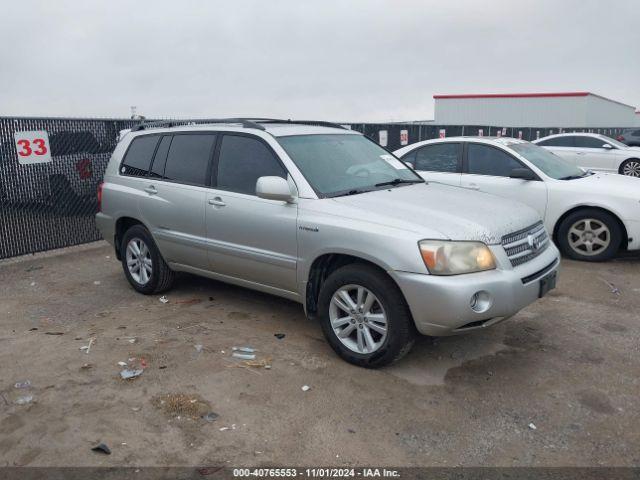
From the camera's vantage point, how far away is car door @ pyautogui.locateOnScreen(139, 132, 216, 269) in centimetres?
531

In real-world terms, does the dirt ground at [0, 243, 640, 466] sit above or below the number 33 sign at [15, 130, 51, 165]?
below

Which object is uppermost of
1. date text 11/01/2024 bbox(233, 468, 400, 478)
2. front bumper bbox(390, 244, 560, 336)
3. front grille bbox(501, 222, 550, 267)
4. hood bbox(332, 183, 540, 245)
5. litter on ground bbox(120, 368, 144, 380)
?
hood bbox(332, 183, 540, 245)

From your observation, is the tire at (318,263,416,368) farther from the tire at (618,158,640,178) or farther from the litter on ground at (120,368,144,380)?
the tire at (618,158,640,178)

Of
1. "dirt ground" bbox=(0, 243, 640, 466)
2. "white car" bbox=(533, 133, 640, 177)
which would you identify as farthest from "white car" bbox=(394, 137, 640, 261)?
"white car" bbox=(533, 133, 640, 177)

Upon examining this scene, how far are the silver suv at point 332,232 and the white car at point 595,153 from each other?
1050 centimetres

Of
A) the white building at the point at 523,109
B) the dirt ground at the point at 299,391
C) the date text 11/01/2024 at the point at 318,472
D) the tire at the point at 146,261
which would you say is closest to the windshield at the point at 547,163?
the dirt ground at the point at 299,391

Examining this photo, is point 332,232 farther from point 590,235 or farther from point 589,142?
point 589,142

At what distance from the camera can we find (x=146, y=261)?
6.01m

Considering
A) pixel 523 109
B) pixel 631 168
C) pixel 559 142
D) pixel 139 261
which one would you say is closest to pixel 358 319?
pixel 139 261

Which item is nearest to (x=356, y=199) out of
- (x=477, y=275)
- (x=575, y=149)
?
(x=477, y=275)

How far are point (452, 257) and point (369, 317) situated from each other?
75 cm

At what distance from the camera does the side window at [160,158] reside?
5.78m

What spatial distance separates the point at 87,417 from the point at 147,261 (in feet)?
8.51

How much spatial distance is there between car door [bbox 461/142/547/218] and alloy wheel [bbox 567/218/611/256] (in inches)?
18.3
